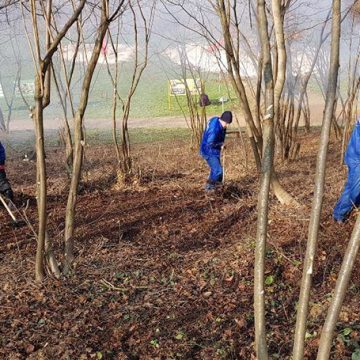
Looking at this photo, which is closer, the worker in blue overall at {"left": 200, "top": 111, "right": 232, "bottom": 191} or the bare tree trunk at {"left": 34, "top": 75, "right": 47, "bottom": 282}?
the bare tree trunk at {"left": 34, "top": 75, "right": 47, "bottom": 282}

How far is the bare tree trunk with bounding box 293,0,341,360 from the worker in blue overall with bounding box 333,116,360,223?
2.84 metres

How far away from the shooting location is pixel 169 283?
3.55m

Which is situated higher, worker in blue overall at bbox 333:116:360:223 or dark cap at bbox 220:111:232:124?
dark cap at bbox 220:111:232:124

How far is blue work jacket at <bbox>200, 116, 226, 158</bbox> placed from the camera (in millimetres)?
6738

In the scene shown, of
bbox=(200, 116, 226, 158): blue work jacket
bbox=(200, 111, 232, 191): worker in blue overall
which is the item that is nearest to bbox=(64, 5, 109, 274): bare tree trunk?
bbox=(200, 111, 232, 191): worker in blue overall

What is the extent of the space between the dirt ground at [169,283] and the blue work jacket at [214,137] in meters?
0.81

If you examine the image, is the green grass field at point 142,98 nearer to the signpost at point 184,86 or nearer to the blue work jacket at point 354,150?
the signpost at point 184,86

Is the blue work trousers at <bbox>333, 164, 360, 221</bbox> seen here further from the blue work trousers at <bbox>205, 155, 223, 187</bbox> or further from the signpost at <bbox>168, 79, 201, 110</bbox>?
the signpost at <bbox>168, 79, 201, 110</bbox>

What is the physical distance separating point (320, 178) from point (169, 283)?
2.19 meters

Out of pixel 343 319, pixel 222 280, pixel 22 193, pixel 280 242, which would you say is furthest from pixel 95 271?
pixel 22 193

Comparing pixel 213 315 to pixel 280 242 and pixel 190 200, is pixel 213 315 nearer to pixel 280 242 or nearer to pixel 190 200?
pixel 280 242

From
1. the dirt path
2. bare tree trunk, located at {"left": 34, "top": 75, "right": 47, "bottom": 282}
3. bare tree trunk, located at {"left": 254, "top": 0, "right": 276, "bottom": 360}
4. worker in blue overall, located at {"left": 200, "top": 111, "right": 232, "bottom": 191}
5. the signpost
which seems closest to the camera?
bare tree trunk, located at {"left": 254, "top": 0, "right": 276, "bottom": 360}

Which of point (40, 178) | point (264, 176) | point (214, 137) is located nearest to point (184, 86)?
point (214, 137)

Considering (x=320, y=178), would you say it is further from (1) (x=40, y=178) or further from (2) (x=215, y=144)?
(2) (x=215, y=144)
